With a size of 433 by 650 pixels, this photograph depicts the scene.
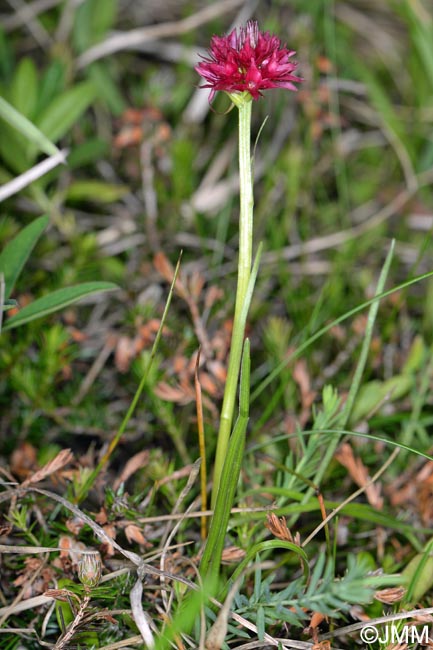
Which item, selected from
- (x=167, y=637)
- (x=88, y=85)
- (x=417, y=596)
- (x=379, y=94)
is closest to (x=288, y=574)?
(x=417, y=596)

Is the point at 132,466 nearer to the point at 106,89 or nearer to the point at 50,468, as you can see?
the point at 50,468

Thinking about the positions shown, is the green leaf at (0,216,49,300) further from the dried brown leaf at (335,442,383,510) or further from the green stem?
the dried brown leaf at (335,442,383,510)

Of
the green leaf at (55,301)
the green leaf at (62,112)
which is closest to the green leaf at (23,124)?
the green leaf at (55,301)

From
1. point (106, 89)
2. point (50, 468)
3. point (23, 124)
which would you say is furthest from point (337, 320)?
point (106, 89)

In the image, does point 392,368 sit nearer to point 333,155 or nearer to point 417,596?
point 417,596

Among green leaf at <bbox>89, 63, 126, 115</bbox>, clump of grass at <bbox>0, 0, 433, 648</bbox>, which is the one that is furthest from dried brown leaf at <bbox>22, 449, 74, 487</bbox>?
green leaf at <bbox>89, 63, 126, 115</bbox>
